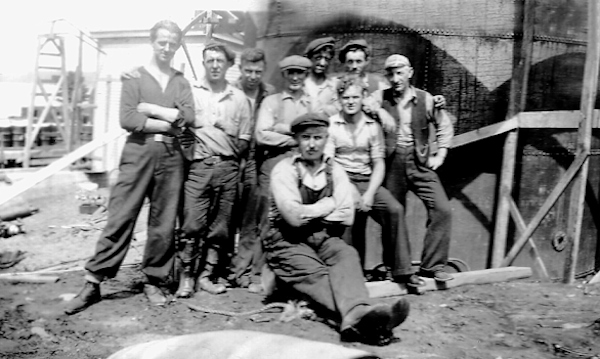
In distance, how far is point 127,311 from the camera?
16.0ft

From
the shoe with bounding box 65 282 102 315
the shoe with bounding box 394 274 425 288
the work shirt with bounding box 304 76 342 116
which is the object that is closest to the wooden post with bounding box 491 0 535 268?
the shoe with bounding box 394 274 425 288

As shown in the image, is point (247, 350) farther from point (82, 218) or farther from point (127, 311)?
point (82, 218)

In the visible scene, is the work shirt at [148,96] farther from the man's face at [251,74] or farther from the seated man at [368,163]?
the seated man at [368,163]

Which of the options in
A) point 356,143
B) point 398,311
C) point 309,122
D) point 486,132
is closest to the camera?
point 398,311

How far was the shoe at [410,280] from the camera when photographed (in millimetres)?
5408

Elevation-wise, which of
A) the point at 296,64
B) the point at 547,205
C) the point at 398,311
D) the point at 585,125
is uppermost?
the point at 296,64

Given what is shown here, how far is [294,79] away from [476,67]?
230cm

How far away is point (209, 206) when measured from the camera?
529 cm

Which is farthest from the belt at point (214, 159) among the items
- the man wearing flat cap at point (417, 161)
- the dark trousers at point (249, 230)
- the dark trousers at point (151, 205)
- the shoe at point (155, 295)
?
the man wearing flat cap at point (417, 161)

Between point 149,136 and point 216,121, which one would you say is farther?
point 216,121

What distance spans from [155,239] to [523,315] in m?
3.03

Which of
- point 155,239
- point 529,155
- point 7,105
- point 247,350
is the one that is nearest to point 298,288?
point 155,239

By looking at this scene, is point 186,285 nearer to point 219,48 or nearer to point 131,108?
point 131,108

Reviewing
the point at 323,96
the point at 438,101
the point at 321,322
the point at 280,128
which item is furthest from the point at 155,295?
the point at 438,101
